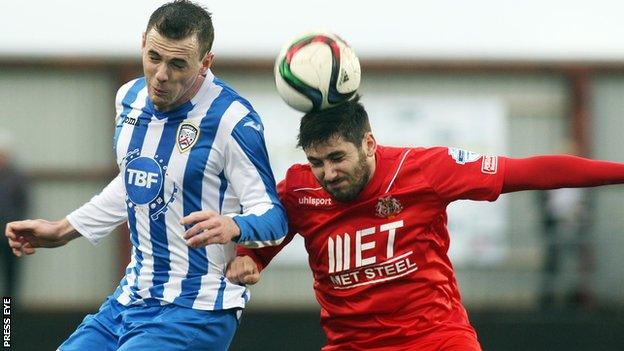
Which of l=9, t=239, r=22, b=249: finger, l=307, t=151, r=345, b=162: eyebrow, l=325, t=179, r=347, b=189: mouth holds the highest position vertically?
l=307, t=151, r=345, b=162: eyebrow

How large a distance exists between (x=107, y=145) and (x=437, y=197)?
8734 mm

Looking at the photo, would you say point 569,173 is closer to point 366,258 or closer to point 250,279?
point 366,258

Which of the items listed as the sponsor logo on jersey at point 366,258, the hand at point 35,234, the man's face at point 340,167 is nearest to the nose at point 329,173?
the man's face at point 340,167

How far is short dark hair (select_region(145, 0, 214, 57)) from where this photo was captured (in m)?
5.69

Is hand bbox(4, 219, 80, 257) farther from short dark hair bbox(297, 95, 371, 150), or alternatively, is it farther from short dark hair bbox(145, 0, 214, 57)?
short dark hair bbox(297, 95, 371, 150)

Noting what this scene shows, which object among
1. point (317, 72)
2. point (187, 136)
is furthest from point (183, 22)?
point (317, 72)

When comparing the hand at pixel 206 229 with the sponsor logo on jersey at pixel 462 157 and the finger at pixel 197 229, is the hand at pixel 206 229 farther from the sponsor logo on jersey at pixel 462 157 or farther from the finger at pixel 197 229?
the sponsor logo on jersey at pixel 462 157

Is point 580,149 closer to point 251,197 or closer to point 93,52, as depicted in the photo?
point 93,52

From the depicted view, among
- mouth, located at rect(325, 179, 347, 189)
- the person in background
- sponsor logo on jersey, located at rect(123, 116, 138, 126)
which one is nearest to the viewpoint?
sponsor logo on jersey, located at rect(123, 116, 138, 126)

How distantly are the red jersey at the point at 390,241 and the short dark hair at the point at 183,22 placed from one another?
92 cm

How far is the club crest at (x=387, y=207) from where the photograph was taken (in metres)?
6.26

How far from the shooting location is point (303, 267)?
1365 cm

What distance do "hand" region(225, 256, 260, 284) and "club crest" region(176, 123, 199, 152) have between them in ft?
1.85

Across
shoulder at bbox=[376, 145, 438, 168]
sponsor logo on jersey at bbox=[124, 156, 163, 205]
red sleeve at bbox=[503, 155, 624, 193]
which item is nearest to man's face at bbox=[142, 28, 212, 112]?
sponsor logo on jersey at bbox=[124, 156, 163, 205]
